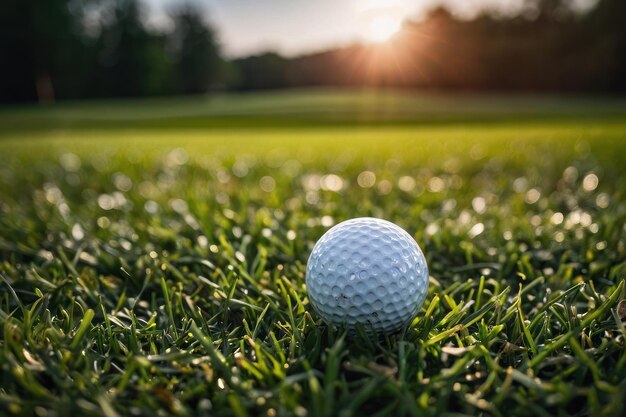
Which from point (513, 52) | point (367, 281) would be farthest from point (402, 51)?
point (367, 281)

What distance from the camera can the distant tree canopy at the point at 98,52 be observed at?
3803 centimetres

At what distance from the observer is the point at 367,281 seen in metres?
1.45

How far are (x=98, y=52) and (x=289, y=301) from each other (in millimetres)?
49034

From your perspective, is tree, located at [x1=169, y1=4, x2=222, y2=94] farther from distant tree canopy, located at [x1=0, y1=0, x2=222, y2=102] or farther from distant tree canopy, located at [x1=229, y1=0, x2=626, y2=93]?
distant tree canopy, located at [x1=229, y1=0, x2=626, y2=93]

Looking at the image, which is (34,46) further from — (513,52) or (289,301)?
(289,301)

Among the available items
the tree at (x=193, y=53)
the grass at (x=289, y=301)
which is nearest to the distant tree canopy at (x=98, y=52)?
the tree at (x=193, y=53)

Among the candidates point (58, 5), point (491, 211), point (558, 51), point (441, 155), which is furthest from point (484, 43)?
point (491, 211)

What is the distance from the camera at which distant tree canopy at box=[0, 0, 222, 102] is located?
3803 cm

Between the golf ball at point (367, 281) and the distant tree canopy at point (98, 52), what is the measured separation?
146ft

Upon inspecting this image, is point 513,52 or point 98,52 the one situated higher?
point 98,52

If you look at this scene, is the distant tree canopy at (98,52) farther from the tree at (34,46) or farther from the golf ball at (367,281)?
the golf ball at (367,281)

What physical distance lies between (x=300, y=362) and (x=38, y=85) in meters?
46.1

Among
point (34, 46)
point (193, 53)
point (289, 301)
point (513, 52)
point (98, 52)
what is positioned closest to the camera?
point (289, 301)

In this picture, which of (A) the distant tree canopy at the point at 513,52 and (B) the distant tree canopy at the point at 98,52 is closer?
(A) the distant tree canopy at the point at 513,52
